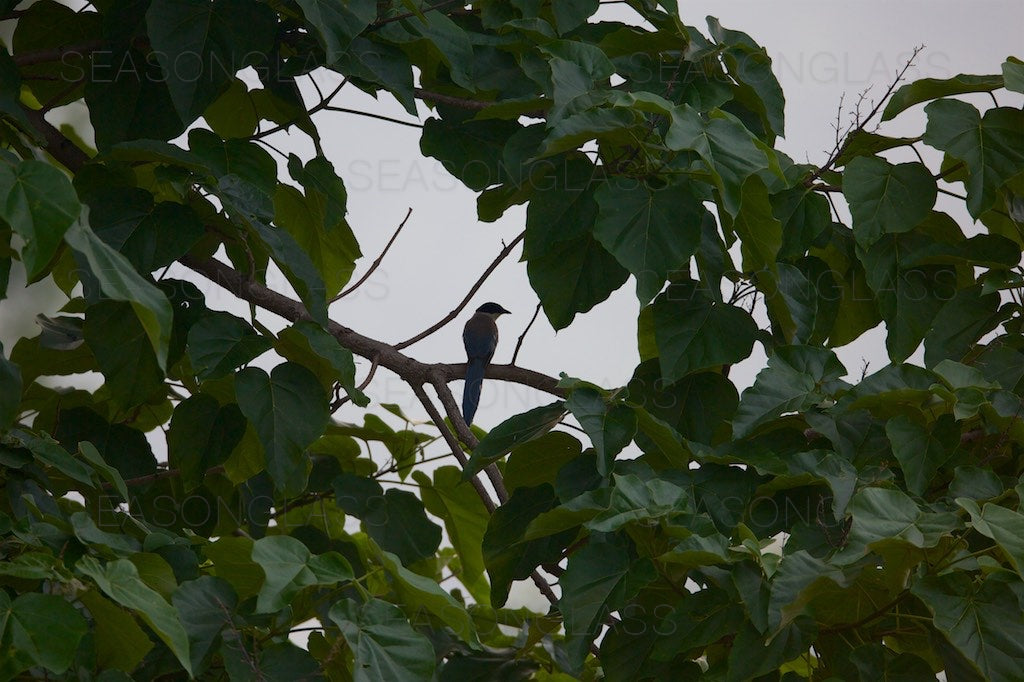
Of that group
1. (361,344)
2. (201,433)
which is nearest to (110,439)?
(201,433)

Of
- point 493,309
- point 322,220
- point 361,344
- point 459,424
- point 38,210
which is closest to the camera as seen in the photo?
point 38,210

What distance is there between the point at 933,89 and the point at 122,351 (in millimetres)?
1516

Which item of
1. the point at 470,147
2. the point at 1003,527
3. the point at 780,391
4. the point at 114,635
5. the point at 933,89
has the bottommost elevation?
the point at 114,635

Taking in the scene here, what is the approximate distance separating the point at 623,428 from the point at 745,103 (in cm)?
73

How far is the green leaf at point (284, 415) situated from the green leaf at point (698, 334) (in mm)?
589

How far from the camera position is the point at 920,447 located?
5.55ft

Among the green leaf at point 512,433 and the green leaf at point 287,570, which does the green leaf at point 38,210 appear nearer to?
the green leaf at point 287,570

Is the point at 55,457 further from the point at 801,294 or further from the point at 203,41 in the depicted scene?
the point at 801,294

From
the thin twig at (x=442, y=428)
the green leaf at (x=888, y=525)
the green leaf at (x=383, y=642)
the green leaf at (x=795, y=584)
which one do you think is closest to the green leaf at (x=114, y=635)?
the green leaf at (x=383, y=642)

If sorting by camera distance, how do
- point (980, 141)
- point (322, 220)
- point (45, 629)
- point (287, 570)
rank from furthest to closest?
point (322, 220) → point (980, 141) → point (287, 570) → point (45, 629)

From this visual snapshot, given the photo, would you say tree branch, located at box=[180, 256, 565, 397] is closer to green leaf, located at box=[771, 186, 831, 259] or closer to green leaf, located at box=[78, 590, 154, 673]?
green leaf, located at box=[771, 186, 831, 259]

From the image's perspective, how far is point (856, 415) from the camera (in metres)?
1.76

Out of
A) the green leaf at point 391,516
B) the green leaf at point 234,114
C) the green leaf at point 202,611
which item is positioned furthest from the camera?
the green leaf at point 234,114

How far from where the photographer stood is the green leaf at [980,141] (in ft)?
5.98
